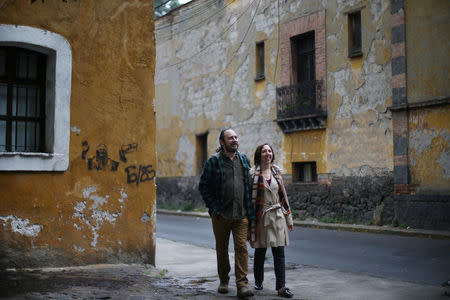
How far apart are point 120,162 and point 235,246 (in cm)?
225

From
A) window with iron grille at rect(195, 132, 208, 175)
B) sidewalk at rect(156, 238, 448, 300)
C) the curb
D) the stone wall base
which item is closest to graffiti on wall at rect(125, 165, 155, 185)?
sidewalk at rect(156, 238, 448, 300)

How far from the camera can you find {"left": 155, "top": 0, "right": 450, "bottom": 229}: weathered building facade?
1351 cm

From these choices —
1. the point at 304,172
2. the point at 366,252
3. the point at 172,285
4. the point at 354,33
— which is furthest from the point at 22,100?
the point at 304,172

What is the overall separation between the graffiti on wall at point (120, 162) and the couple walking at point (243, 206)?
1.65 meters

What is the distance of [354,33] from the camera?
15836mm

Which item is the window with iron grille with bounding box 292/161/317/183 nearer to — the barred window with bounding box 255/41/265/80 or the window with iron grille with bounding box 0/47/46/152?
the barred window with bounding box 255/41/265/80

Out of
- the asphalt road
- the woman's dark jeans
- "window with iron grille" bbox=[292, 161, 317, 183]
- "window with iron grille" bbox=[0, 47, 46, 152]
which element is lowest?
the asphalt road

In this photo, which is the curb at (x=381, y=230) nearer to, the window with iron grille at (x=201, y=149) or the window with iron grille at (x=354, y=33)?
the window with iron grille at (x=354, y=33)

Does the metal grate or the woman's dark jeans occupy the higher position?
the metal grate

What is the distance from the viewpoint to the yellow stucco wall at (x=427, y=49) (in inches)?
516

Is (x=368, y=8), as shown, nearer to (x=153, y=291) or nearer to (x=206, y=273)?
(x=206, y=273)

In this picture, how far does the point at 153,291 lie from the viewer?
6121 millimetres

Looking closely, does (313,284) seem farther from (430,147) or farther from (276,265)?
(430,147)

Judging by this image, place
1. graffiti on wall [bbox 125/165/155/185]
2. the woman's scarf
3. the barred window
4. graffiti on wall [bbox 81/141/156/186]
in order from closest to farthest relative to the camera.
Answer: the woman's scarf → graffiti on wall [bbox 81/141/156/186] → graffiti on wall [bbox 125/165/155/185] → the barred window
